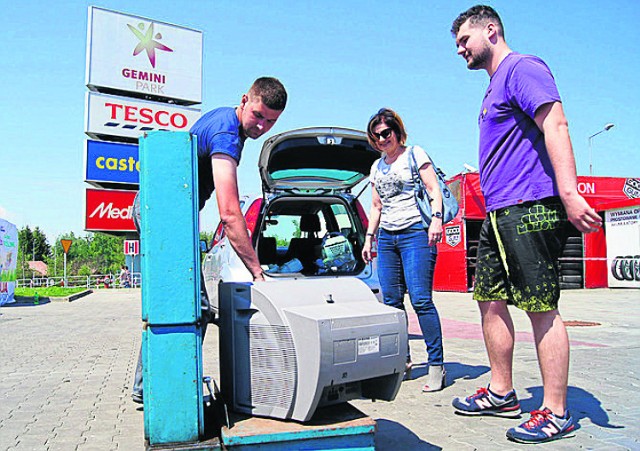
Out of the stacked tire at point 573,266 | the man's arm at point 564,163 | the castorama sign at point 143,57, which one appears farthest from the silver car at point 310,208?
the castorama sign at point 143,57

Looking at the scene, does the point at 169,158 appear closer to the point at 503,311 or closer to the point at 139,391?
the point at 139,391

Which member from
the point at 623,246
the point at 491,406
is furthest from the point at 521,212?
the point at 623,246

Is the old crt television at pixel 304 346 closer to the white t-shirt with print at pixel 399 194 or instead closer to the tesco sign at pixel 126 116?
the white t-shirt with print at pixel 399 194

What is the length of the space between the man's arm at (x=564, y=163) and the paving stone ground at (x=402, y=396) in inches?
45.7

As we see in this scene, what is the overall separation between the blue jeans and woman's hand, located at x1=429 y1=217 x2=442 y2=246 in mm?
123

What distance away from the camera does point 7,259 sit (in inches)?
733

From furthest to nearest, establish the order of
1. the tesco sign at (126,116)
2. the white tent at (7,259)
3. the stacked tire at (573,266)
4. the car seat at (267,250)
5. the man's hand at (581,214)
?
the tesco sign at (126,116) → the stacked tire at (573,266) → the white tent at (7,259) → the car seat at (267,250) → the man's hand at (581,214)

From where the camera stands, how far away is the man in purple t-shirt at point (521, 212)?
2863mm

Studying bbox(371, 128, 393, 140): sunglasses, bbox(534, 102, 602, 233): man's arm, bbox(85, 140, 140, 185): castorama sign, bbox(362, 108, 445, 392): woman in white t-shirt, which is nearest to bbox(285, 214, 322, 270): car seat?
bbox(362, 108, 445, 392): woman in white t-shirt

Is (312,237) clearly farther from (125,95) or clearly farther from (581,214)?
(125,95)

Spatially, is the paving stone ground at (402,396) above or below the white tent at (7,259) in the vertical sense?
below

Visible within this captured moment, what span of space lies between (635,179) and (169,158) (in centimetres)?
2395

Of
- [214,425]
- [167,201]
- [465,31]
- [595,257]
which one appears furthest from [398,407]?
[595,257]

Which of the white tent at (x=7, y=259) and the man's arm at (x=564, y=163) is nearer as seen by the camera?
the man's arm at (x=564, y=163)
